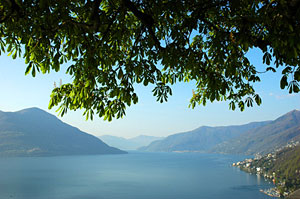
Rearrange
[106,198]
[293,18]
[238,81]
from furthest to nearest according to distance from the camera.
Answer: [106,198]
[238,81]
[293,18]

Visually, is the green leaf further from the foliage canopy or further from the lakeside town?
the lakeside town

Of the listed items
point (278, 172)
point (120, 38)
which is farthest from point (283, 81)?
point (278, 172)

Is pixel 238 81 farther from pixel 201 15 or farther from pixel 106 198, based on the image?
pixel 106 198

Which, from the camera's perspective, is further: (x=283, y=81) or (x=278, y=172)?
(x=278, y=172)

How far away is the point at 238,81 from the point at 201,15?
3.04 meters

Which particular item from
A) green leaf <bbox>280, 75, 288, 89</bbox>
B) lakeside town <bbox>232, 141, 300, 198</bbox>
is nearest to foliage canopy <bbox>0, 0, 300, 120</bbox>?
green leaf <bbox>280, 75, 288, 89</bbox>

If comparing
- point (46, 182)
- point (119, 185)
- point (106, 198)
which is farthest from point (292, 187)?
point (46, 182)

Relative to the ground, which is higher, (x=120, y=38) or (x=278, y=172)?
(x=120, y=38)

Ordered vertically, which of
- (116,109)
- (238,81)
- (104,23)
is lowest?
(116,109)

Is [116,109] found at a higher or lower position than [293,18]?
lower

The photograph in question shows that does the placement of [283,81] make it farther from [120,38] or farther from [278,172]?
[278,172]

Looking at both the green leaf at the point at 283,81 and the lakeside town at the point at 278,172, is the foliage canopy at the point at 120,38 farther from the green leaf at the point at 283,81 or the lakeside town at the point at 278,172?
the lakeside town at the point at 278,172

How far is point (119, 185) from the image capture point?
99.3m

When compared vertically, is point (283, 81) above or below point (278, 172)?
above
